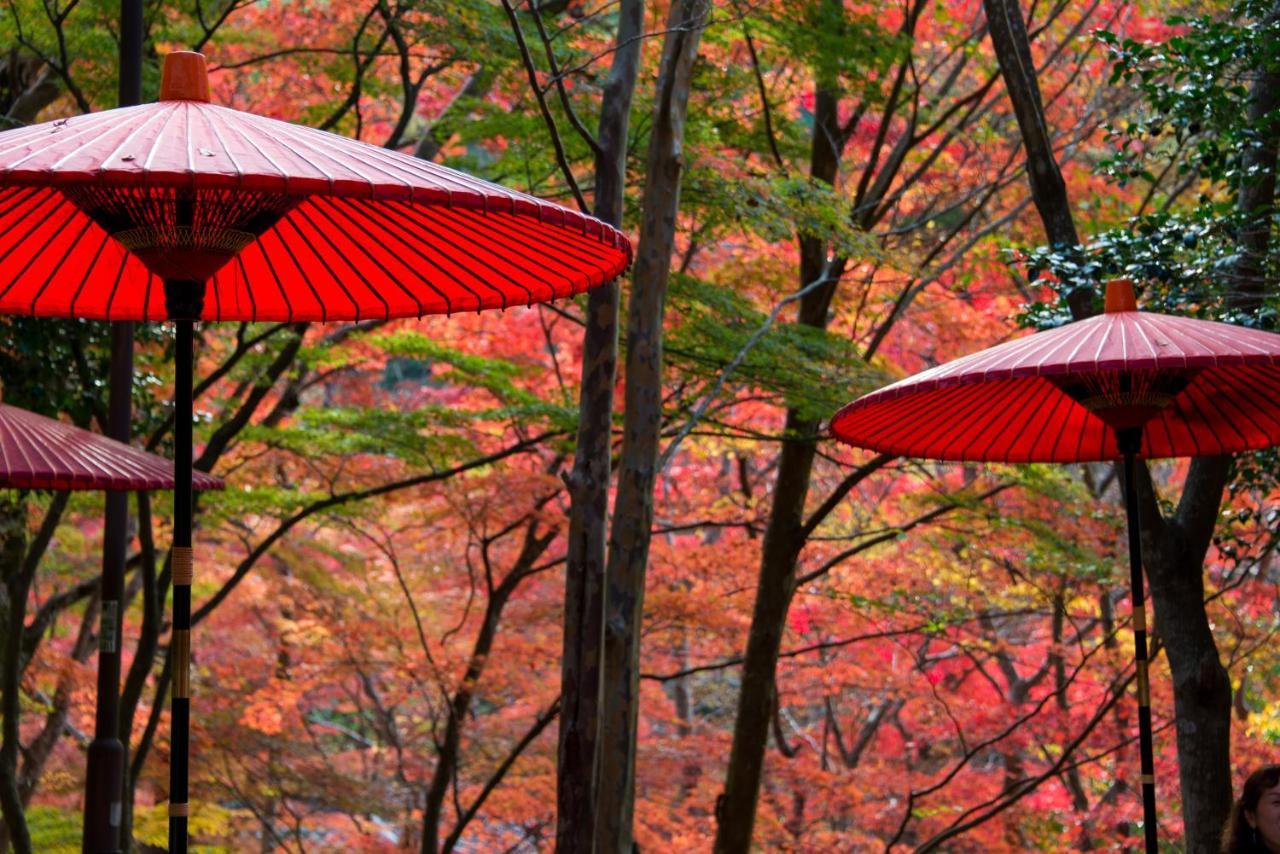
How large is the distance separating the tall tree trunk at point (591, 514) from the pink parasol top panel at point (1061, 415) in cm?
164

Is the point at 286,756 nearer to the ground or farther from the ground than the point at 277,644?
nearer to the ground

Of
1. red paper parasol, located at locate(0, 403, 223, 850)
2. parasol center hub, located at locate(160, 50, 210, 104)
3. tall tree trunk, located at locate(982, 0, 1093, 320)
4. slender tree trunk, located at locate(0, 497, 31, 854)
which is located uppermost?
tall tree trunk, located at locate(982, 0, 1093, 320)

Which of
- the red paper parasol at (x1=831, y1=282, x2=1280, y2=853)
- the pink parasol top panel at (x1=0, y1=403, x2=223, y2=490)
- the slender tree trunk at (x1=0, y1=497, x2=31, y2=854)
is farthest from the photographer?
the slender tree trunk at (x1=0, y1=497, x2=31, y2=854)

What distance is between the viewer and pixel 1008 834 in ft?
36.2

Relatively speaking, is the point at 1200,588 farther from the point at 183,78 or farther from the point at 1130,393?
the point at 183,78

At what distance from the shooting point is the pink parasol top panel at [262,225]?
2223 mm

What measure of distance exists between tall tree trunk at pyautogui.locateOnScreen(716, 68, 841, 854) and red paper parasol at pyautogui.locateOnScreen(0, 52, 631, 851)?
5608 mm

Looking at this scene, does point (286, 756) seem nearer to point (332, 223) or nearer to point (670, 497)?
point (670, 497)

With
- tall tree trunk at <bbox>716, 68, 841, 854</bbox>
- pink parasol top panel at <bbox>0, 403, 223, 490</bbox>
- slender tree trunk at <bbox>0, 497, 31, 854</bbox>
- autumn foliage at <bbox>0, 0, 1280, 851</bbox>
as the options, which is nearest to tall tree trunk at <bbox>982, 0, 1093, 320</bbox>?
autumn foliage at <bbox>0, 0, 1280, 851</bbox>

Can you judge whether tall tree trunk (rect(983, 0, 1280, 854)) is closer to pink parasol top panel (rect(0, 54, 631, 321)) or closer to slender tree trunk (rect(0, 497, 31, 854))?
pink parasol top panel (rect(0, 54, 631, 321))

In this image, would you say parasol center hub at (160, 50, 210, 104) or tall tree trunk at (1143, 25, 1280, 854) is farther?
tall tree trunk at (1143, 25, 1280, 854)

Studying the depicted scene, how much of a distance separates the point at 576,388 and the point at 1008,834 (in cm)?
484

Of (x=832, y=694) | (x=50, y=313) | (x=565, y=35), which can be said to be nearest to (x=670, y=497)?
(x=832, y=694)

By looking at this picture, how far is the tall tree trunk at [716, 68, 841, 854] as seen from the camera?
8797mm
